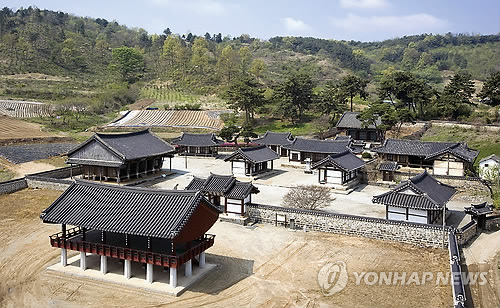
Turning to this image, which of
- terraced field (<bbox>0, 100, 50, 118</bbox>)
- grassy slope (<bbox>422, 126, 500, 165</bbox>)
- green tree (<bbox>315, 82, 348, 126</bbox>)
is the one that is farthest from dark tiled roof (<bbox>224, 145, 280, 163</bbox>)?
terraced field (<bbox>0, 100, 50, 118</bbox>)

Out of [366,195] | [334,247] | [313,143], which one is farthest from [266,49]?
[334,247]

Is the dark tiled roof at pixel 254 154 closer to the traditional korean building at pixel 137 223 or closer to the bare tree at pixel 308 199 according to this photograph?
the bare tree at pixel 308 199

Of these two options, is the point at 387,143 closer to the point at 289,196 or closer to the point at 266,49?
the point at 289,196

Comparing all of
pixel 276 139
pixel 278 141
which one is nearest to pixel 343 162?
pixel 278 141

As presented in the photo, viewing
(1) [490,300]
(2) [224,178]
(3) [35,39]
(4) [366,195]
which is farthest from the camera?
(3) [35,39]

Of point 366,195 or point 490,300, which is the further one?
point 366,195

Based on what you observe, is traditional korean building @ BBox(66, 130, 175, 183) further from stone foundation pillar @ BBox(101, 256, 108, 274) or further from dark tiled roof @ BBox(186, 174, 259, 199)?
stone foundation pillar @ BBox(101, 256, 108, 274)
